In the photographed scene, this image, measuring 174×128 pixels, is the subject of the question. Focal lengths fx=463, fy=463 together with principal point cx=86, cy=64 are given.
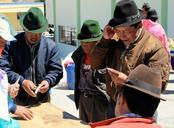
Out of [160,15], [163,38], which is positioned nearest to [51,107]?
[163,38]

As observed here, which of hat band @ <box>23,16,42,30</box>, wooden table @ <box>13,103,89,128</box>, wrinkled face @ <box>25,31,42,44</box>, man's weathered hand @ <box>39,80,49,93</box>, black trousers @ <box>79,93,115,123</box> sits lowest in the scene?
black trousers @ <box>79,93,115,123</box>

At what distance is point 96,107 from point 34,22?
3.31 ft

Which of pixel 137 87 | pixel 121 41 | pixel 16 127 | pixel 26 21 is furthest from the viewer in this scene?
pixel 26 21

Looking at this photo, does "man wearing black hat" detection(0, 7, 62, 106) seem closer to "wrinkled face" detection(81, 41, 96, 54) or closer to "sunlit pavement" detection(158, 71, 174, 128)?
"wrinkled face" detection(81, 41, 96, 54)

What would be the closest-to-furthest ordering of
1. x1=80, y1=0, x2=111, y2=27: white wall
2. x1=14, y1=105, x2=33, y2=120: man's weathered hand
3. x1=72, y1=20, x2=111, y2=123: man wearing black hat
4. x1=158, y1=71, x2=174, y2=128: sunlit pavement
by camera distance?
x1=14, y1=105, x2=33, y2=120: man's weathered hand → x1=72, y1=20, x2=111, y2=123: man wearing black hat → x1=158, y1=71, x2=174, y2=128: sunlit pavement → x1=80, y1=0, x2=111, y2=27: white wall

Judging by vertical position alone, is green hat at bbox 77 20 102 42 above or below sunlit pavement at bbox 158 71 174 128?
above

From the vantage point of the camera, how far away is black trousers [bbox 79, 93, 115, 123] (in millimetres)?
4406

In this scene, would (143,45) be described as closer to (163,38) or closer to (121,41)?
(121,41)

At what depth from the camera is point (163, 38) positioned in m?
7.45

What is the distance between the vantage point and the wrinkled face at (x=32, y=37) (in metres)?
4.41

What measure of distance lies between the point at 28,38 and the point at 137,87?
2.47 meters

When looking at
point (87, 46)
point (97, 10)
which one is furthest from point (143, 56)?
point (97, 10)

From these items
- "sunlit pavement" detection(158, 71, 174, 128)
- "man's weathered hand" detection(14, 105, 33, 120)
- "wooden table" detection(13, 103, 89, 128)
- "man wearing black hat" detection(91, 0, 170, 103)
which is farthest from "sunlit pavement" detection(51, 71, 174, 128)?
"man wearing black hat" detection(91, 0, 170, 103)

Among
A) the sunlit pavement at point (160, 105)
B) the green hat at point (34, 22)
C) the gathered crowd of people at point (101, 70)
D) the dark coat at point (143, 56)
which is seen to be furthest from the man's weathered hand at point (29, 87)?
the sunlit pavement at point (160, 105)
